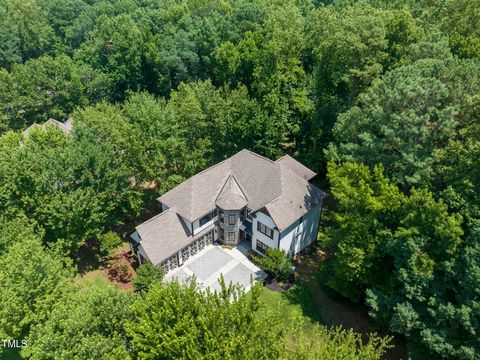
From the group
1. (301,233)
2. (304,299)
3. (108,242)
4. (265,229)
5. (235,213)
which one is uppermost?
(235,213)

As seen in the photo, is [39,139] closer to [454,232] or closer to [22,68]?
[22,68]

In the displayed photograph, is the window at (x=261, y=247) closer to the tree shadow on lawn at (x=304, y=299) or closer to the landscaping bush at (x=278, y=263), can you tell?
the landscaping bush at (x=278, y=263)

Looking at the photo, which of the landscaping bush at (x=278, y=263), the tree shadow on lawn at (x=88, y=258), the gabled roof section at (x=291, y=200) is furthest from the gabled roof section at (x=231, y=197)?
the tree shadow on lawn at (x=88, y=258)

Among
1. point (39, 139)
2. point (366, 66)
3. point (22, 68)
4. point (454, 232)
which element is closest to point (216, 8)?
point (22, 68)

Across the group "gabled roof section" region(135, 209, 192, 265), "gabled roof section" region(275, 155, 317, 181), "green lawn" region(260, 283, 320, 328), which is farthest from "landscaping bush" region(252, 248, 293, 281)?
"gabled roof section" region(275, 155, 317, 181)

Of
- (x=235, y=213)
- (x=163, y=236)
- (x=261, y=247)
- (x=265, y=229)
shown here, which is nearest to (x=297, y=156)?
(x=235, y=213)

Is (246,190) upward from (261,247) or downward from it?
upward

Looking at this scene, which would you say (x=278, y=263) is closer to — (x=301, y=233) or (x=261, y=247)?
(x=261, y=247)
